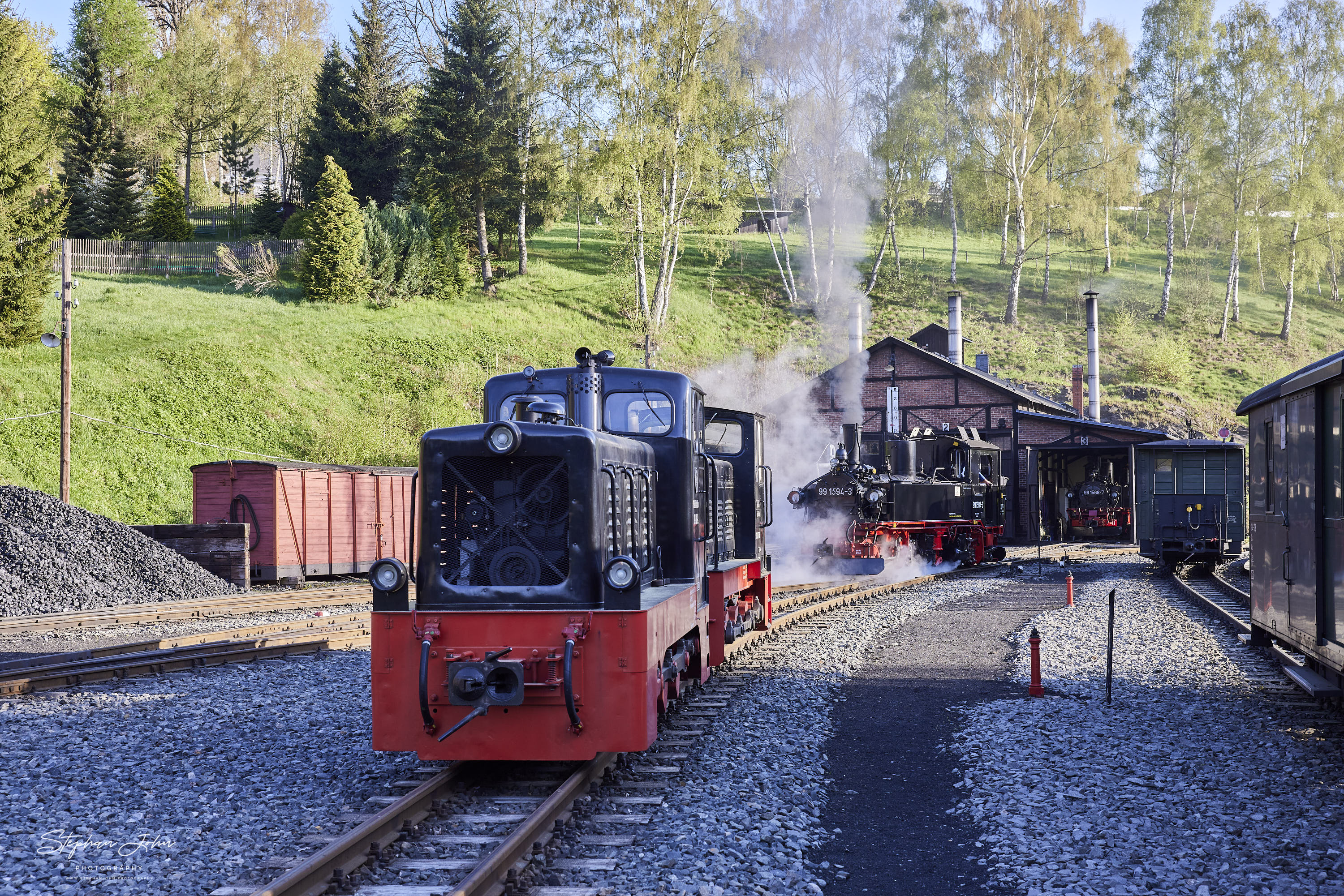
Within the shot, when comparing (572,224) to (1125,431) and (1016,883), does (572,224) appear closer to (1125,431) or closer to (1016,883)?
(1125,431)

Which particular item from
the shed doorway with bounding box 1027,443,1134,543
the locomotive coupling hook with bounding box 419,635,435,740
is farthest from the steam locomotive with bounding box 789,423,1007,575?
the locomotive coupling hook with bounding box 419,635,435,740

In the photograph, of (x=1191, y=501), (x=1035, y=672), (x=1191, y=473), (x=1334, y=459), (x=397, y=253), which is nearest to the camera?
(x=1334, y=459)

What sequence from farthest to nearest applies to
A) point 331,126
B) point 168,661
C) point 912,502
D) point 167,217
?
point 331,126 < point 167,217 < point 912,502 < point 168,661

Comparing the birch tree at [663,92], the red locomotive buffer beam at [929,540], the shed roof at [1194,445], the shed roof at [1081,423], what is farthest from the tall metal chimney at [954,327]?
the shed roof at [1194,445]

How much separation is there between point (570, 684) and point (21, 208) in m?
33.0

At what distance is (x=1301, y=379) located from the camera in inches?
305

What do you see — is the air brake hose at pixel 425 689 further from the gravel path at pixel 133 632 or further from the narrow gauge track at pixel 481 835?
the gravel path at pixel 133 632

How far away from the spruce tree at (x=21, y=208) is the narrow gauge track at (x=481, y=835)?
1165 inches

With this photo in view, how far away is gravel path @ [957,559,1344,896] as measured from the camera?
5.29 meters

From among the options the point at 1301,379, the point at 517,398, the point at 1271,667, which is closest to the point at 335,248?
the point at 517,398

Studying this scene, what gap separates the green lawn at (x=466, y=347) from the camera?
28.2 metres

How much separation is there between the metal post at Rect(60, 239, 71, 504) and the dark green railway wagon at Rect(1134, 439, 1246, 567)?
77.5 ft

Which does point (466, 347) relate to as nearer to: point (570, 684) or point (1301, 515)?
point (1301, 515)

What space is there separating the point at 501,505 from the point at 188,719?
3911 mm
